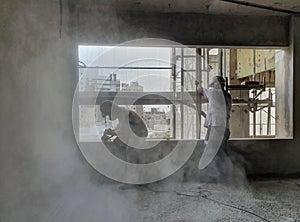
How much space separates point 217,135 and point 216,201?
3.75 feet

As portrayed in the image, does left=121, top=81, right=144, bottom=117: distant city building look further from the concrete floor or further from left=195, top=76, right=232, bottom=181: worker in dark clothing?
the concrete floor

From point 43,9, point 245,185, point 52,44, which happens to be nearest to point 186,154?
point 245,185

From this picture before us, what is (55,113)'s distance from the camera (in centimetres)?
315

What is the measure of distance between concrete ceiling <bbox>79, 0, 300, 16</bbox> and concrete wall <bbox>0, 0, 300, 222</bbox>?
15 cm

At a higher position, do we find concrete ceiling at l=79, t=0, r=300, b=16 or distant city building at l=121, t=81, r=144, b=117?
concrete ceiling at l=79, t=0, r=300, b=16

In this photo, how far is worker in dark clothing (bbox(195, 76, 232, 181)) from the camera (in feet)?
13.5

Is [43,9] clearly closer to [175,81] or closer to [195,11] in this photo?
[195,11]

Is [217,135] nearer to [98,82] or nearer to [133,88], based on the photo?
[133,88]

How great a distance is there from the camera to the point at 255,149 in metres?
4.23

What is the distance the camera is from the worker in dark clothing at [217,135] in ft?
13.5

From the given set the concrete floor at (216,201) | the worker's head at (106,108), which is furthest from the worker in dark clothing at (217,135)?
the worker's head at (106,108)

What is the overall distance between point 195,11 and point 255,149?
1927 millimetres

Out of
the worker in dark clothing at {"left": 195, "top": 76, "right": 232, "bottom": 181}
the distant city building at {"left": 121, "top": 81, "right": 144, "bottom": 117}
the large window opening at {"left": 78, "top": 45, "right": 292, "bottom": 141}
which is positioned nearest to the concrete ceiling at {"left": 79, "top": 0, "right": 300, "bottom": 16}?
the large window opening at {"left": 78, "top": 45, "right": 292, "bottom": 141}

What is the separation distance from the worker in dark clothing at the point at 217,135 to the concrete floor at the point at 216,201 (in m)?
0.35
